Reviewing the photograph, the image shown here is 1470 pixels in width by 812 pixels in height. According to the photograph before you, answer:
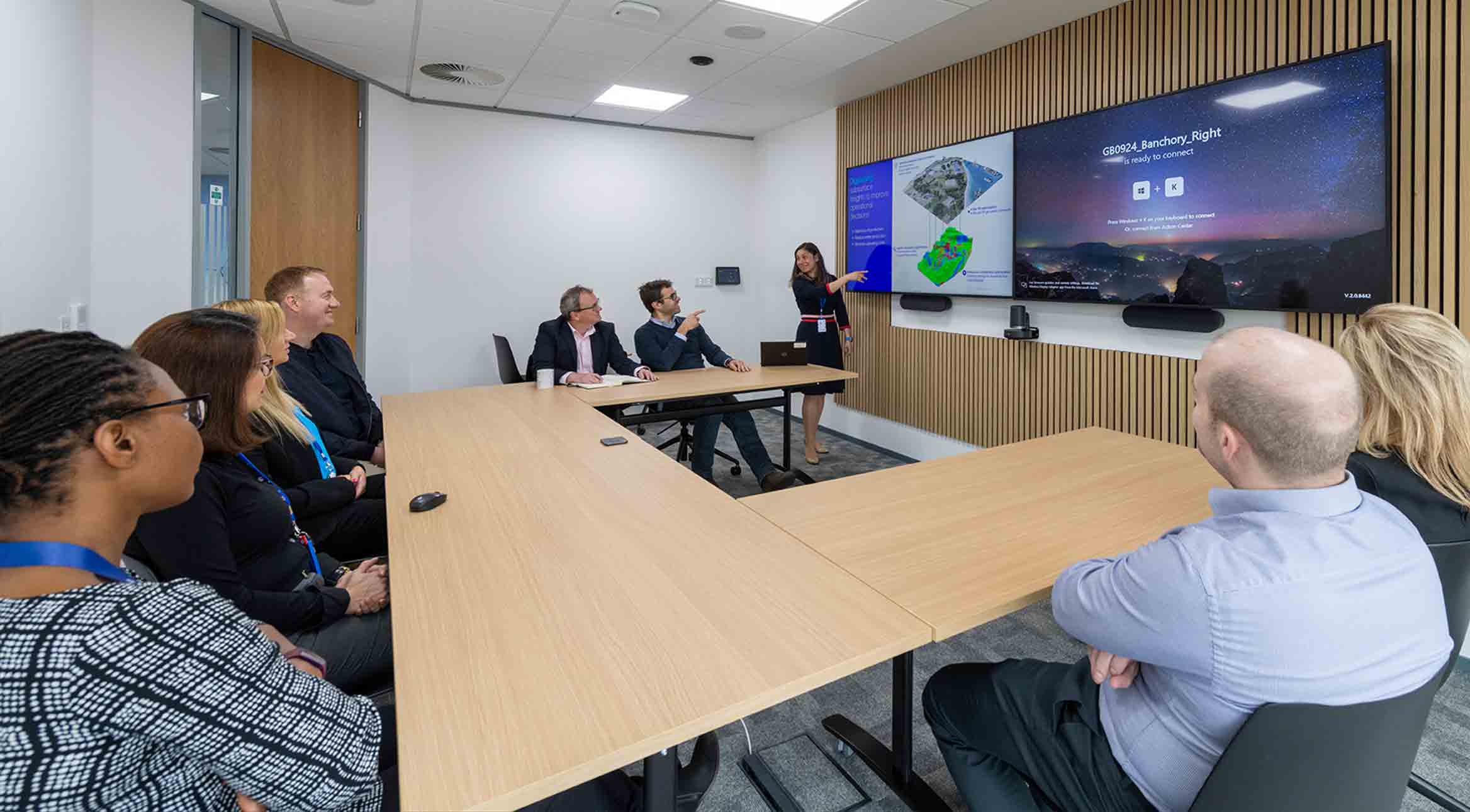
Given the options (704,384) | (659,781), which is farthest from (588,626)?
(704,384)

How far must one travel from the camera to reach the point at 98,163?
3332mm

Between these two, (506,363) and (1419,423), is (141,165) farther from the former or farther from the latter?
(1419,423)

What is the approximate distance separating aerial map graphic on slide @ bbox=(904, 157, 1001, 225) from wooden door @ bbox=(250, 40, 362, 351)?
13.6 feet

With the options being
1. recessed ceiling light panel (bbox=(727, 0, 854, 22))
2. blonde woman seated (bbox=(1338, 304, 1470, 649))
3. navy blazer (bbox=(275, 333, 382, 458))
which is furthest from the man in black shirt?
blonde woman seated (bbox=(1338, 304, 1470, 649))

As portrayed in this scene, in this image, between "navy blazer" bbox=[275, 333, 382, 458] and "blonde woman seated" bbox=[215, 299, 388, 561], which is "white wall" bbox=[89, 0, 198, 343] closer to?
"navy blazer" bbox=[275, 333, 382, 458]

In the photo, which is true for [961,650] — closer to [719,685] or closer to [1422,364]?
[1422,364]

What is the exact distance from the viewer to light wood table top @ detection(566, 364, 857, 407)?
376cm

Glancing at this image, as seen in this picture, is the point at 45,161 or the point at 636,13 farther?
the point at 636,13

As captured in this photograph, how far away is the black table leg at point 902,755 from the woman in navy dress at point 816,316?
138 inches

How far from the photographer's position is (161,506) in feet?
3.22

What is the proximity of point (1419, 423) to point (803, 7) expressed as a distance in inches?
132

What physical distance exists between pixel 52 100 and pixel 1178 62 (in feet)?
16.4

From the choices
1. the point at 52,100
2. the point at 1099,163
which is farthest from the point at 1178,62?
the point at 52,100

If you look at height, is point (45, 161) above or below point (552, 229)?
below
